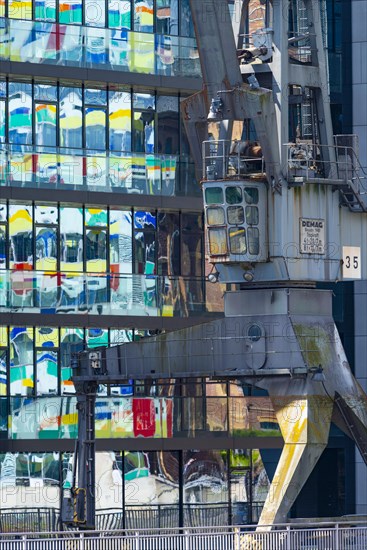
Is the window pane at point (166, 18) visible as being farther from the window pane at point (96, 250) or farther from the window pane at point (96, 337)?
the window pane at point (96, 337)

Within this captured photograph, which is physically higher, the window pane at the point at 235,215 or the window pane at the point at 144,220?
the window pane at the point at 144,220

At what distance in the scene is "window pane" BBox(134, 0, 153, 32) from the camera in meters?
74.1

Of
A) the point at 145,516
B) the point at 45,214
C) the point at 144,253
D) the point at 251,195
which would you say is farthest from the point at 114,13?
the point at 145,516

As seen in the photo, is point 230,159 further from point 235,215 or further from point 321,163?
point 321,163

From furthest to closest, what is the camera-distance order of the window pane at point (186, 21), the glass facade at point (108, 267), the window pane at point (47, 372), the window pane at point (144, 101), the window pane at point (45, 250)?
the window pane at point (186, 21), the window pane at point (144, 101), the window pane at point (45, 250), the window pane at point (47, 372), the glass facade at point (108, 267)

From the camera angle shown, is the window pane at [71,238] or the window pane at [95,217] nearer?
the window pane at [71,238]

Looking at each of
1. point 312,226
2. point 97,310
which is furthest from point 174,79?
point 312,226

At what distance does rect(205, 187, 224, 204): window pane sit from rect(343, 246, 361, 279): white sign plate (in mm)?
3975

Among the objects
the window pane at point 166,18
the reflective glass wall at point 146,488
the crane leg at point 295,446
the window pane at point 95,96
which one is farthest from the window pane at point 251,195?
the window pane at point 166,18

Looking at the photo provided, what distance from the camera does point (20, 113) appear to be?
2827 inches

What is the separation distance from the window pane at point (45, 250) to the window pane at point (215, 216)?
405 inches

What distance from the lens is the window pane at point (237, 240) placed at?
62469mm

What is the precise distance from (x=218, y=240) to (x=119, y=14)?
13406 mm

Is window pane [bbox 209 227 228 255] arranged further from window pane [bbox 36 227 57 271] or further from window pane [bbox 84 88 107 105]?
window pane [bbox 84 88 107 105]
